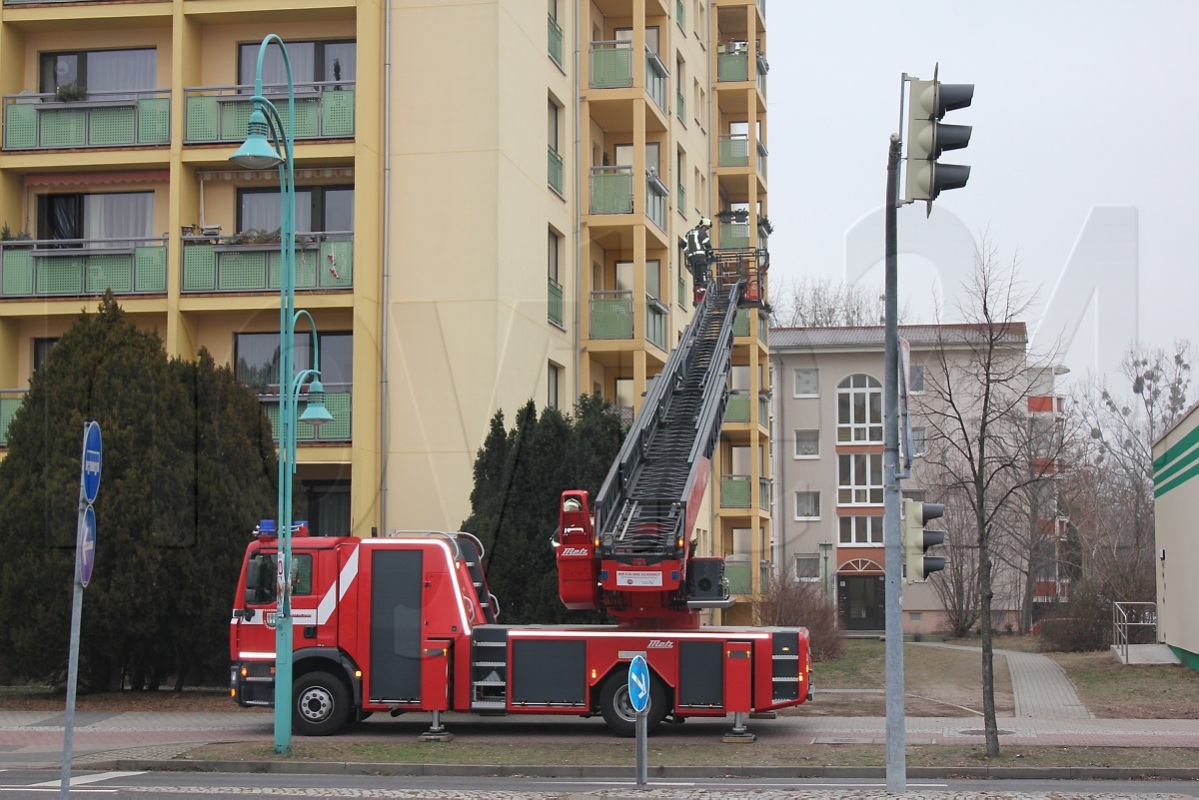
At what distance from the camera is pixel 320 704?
2034 centimetres

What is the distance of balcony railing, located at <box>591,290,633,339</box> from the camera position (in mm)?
35781

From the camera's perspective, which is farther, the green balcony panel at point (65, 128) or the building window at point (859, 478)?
the building window at point (859, 478)

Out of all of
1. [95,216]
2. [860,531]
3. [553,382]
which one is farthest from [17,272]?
[860,531]

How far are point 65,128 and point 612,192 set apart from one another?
13380 mm

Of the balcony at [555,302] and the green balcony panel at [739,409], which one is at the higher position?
the balcony at [555,302]

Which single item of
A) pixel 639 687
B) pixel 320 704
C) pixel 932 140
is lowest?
pixel 320 704

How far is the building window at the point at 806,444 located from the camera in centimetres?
5938

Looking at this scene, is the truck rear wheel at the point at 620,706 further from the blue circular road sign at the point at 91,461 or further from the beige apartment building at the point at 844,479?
the beige apartment building at the point at 844,479

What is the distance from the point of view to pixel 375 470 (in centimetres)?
2945

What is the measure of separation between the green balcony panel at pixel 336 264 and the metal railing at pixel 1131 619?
20.8 meters

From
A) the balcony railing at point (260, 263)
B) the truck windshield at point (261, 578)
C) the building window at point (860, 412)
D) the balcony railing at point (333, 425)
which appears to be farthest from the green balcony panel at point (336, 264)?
the building window at point (860, 412)

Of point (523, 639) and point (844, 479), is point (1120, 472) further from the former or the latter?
point (523, 639)

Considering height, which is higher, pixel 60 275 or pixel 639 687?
pixel 60 275

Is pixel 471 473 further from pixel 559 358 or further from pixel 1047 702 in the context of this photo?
pixel 1047 702
